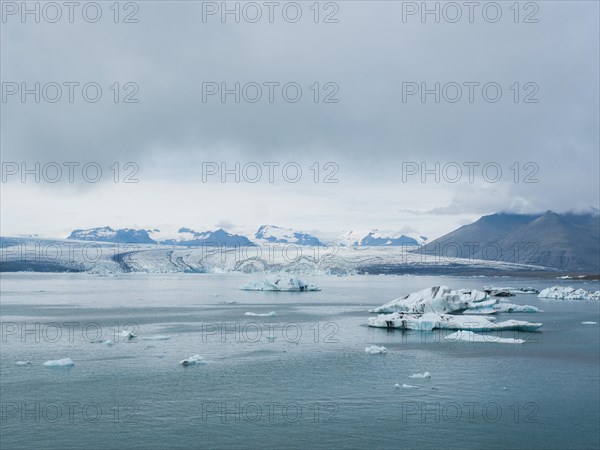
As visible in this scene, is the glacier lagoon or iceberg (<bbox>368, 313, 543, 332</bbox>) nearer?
the glacier lagoon

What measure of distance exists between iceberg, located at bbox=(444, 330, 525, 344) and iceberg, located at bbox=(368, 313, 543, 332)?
3.20 m

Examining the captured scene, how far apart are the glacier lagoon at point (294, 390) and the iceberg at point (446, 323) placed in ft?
2.53

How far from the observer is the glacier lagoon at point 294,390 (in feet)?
Result: 55.7

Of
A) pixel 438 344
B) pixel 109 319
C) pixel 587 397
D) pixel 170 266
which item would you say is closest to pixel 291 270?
pixel 170 266

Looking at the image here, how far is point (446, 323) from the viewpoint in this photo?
39.4 metres

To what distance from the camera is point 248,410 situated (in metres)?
19.4

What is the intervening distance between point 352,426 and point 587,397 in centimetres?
968

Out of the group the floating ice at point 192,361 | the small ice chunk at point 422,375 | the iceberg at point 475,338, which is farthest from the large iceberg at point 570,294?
the floating ice at point 192,361

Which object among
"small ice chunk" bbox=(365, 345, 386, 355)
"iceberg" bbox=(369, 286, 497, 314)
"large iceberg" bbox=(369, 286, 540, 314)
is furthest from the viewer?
"large iceberg" bbox=(369, 286, 540, 314)

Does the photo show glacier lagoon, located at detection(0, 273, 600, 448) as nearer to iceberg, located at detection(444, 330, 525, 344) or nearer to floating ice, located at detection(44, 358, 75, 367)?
floating ice, located at detection(44, 358, 75, 367)

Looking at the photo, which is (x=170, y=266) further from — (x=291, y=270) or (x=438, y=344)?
(x=438, y=344)

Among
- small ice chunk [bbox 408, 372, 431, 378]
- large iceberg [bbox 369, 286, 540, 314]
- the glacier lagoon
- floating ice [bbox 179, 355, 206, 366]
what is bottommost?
the glacier lagoon

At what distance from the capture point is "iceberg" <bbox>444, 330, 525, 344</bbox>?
34219mm

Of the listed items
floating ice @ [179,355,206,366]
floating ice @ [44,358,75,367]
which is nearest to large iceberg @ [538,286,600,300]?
floating ice @ [179,355,206,366]
